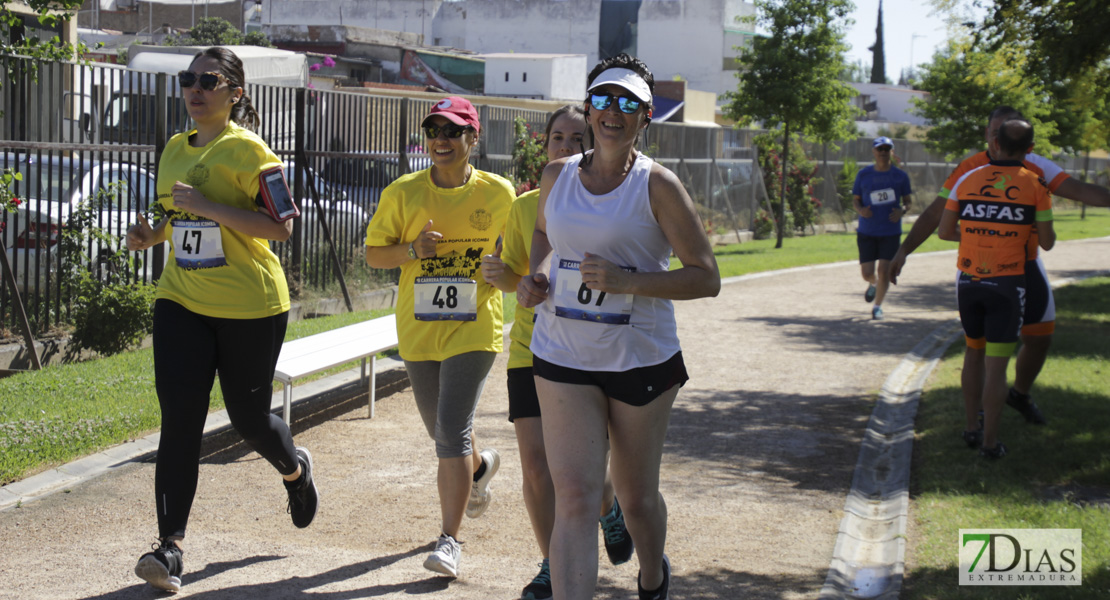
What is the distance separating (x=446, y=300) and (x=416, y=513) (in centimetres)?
137

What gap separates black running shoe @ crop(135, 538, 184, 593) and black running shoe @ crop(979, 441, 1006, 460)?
14.8ft

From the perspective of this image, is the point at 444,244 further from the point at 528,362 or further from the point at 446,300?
the point at 528,362

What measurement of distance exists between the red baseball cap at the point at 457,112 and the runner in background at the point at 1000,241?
3.29 m

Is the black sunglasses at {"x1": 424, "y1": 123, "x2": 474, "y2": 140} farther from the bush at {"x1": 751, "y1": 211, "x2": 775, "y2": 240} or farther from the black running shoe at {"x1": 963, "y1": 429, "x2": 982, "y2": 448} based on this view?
the bush at {"x1": 751, "y1": 211, "x2": 775, "y2": 240}

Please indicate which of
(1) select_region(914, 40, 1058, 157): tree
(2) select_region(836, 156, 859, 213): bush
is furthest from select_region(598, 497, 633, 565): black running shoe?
(2) select_region(836, 156, 859, 213): bush

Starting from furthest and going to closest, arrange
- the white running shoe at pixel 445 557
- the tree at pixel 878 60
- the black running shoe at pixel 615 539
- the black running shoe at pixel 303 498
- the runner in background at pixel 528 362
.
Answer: the tree at pixel 878 60 → the black running shoe at pixel 303 498 → the black running shoe at pixel 615 539 → the white running shoe at pixel 445 557 → the runner in background at pixel 528 362

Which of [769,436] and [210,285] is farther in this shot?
[769,436]

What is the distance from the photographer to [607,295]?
12.0 ft

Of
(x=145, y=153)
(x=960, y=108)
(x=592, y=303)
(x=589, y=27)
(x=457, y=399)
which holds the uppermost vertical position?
(x=589, y=27)

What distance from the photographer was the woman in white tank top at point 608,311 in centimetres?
365

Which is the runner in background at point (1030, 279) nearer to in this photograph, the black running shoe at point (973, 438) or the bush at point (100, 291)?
the black running shoe at point (973, 438)

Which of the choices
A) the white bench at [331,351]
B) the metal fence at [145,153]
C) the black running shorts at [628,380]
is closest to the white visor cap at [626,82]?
the metal fence at [145,153]

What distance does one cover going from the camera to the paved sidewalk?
15.4 feet

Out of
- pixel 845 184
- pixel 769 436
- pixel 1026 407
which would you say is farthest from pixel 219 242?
pixel 845 184
